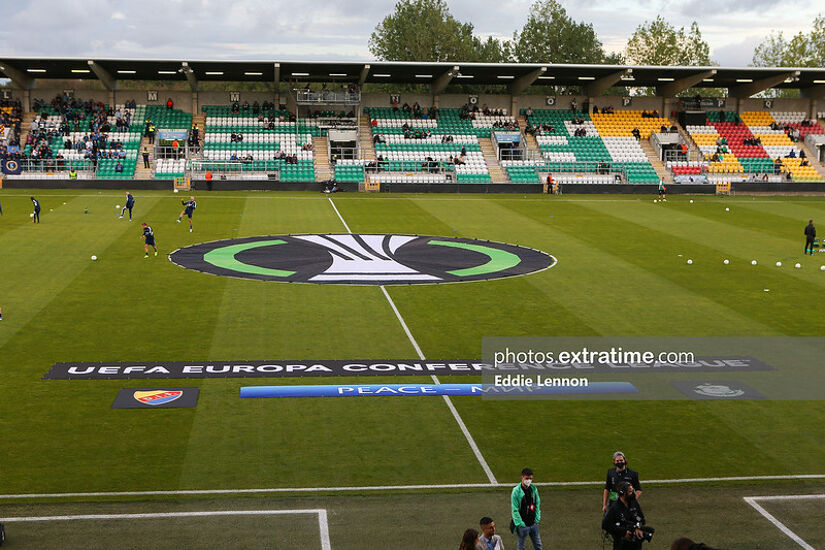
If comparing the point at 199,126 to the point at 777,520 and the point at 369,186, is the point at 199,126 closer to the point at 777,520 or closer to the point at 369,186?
the point at 369,186

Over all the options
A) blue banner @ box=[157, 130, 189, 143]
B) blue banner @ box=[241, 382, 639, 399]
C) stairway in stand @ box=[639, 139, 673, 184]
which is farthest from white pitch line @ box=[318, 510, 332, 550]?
stairway in stand @ box=[639, 139, 673, 184]

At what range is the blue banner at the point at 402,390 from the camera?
17.4 meters

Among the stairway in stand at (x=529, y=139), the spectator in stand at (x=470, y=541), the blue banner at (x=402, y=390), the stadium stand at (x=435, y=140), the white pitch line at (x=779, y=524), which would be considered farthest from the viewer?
the stairway in stand at (x=529, y=139)

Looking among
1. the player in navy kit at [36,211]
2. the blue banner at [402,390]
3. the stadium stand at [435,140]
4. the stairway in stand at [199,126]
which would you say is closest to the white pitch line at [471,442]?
the blue banner at [402,390]

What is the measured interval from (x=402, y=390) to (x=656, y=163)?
57978mm

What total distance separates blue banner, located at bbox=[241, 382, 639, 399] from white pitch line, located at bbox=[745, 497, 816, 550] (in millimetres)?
5231

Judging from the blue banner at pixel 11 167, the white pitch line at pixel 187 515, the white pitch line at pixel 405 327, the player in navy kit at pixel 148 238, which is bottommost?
the white pitch line at pixel 187 515

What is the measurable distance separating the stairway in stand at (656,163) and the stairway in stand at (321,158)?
26.2 metres

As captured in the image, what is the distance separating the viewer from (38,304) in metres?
24.4

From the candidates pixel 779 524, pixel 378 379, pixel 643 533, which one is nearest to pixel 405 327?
pixel 378 379

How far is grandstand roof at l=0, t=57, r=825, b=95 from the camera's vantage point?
6656cm

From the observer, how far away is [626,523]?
10.4 m

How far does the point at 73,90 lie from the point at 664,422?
66696mm

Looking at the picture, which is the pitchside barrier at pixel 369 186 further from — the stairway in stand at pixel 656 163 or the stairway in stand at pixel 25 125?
the stairway in stand at pixel 25 125
